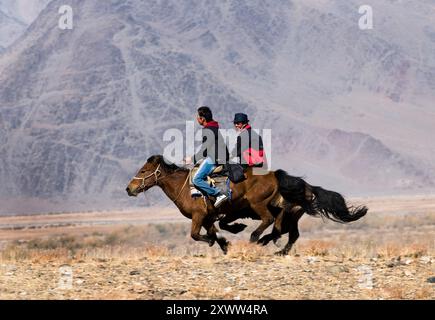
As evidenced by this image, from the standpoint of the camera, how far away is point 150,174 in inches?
669

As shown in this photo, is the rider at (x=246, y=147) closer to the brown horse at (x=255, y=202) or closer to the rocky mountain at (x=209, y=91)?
the brown horse at (x=255, y=202)

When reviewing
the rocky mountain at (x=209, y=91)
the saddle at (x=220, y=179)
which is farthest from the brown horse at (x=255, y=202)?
the rocky mountain at (x=209, y=91)

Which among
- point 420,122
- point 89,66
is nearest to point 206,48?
point 89,66

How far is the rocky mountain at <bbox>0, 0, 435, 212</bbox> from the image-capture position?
352ft

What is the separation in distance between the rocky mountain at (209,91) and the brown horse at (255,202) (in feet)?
262

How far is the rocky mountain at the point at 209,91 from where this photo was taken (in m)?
107

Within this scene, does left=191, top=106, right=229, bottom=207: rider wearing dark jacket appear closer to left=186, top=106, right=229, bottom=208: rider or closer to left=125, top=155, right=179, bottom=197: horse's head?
left=186, top=106, right=229, bottom=208: rider

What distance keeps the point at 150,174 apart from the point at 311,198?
3022 millimetres

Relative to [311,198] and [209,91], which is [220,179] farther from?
[209,91]

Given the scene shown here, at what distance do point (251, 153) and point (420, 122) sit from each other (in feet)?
360

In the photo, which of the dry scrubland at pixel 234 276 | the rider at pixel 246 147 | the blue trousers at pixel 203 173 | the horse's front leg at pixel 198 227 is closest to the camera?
the dry scrubland at pixel 234 276

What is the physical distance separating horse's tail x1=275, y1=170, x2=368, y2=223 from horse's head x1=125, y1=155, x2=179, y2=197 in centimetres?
210

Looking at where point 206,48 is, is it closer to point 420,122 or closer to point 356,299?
point 420,122

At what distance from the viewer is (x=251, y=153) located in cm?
1627
